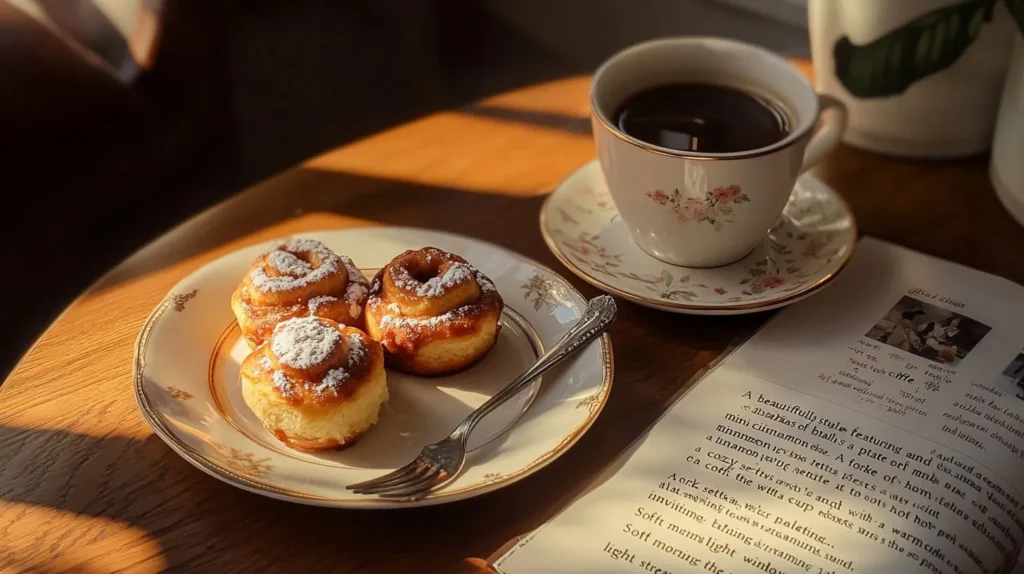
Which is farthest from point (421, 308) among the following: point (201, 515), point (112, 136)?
point (112, 136)

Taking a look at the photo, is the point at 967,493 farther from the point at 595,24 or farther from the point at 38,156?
the point at 595,24

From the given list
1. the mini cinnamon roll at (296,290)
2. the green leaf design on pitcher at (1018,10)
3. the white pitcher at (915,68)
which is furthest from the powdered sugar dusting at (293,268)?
the green leaf design on pitcher at (1018,10)

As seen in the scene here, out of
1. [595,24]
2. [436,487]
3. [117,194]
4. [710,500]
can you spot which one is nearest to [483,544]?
[436,487]

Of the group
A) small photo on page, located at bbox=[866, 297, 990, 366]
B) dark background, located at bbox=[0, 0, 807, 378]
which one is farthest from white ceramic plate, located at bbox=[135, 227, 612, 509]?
dark background, located at bbox=[0, 0, 807, 378]

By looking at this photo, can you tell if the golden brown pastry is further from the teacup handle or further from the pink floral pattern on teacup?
the teacup handle

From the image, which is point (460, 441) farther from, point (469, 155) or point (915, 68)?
point (915, 68)
